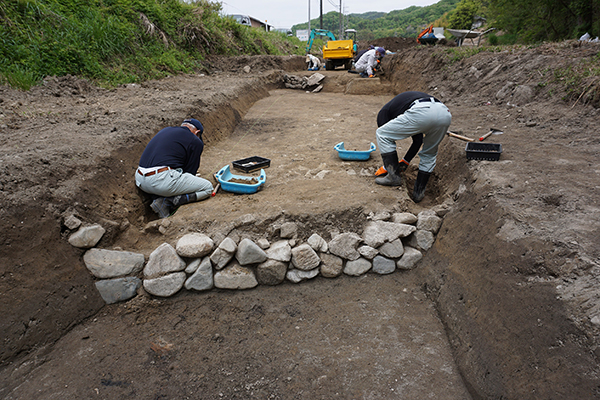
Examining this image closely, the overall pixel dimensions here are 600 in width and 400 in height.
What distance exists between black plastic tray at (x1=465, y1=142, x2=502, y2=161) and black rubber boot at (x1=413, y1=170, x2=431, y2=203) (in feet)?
1.87

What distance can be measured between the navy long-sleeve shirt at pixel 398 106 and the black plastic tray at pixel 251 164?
1.64 metres

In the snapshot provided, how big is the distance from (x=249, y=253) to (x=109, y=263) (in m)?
1.24

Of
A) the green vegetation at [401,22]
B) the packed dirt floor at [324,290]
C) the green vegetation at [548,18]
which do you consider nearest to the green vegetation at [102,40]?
the packed dirt floor at [324,290]

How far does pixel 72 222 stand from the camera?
282 centimetres

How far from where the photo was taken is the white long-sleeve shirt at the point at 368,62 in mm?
11430

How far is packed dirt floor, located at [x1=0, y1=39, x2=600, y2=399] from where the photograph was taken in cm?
198

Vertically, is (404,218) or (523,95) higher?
(523,95)

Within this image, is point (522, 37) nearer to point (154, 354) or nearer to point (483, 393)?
point (483, 393)

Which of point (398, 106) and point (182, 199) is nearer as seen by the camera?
point (182, 199)

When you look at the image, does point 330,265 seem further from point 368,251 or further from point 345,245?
point 368,251

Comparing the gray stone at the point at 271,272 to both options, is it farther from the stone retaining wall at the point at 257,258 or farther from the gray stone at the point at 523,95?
the gray stone at the point at 523,95

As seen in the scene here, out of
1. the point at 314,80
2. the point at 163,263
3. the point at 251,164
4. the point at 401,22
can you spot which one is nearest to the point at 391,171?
the point at 251,164

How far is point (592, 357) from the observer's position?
61.4 inches

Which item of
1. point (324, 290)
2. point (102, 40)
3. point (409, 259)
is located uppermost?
point (102, 40)
